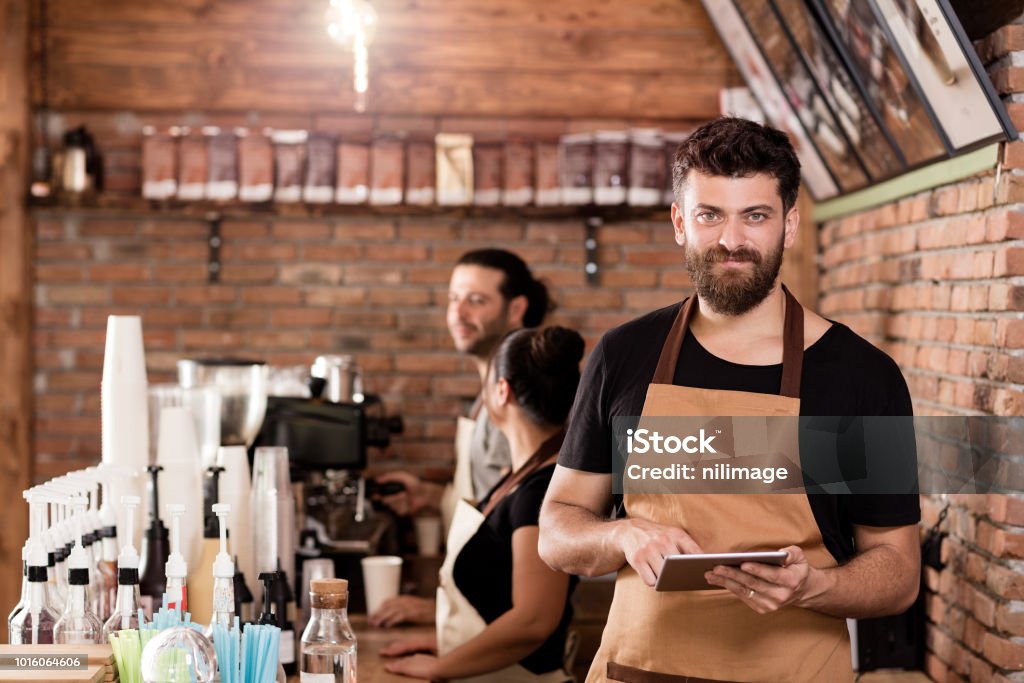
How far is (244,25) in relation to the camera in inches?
186

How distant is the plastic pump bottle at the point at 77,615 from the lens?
1889mm

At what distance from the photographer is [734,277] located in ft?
6.44

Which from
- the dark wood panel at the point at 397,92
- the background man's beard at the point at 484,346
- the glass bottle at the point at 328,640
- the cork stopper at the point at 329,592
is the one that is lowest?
the glass bottle at the point at 328,640

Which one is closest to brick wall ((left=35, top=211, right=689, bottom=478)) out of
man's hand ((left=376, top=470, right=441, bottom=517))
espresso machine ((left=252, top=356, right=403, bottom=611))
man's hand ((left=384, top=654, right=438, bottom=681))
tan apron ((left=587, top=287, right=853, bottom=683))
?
man's hand ((left=376, top=470, right=441, bottom=517))

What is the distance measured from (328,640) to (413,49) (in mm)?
3271

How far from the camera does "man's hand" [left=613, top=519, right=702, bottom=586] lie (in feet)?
5.92

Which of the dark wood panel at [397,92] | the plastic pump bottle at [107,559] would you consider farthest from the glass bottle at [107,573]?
the dark wood panel at [397,92]

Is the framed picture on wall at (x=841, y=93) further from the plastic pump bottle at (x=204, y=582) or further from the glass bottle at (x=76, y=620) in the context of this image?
the glass bottle at (x=76, y=620)

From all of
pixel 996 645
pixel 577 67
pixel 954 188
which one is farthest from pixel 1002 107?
pixel 577 67

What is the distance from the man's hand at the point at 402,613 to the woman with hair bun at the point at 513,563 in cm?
22

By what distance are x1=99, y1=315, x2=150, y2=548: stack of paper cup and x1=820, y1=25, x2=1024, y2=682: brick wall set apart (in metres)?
1.89

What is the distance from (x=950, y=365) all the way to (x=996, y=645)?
72 centimetres

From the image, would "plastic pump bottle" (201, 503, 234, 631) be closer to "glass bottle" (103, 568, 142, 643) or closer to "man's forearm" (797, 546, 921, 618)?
"glass bottle" (103, 568, 142, 643)

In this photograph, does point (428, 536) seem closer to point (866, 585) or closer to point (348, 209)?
point (348, 209)
